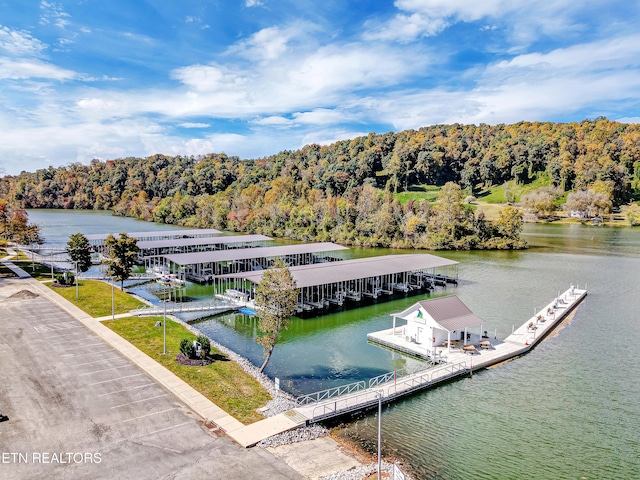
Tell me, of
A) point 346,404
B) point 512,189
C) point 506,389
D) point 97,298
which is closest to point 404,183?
point 512,189

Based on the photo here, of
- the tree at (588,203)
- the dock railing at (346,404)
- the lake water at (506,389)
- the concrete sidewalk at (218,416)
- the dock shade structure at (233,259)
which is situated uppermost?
the tree at (588,203)

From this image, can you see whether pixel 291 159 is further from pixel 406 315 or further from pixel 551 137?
pixel 406 315

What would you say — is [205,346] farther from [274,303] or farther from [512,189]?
[512,189]

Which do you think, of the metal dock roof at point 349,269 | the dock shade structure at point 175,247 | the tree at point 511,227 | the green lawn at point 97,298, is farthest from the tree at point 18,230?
the tree at point 511,227

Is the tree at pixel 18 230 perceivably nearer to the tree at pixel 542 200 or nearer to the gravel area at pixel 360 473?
the gravel area at pixel 360 473

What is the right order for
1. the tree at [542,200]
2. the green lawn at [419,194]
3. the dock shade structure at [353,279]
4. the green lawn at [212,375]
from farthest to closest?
the green lawn at [419,194], the tree at [542,200], the dock shade structure at [353,279], the green lawn at [212,375]
